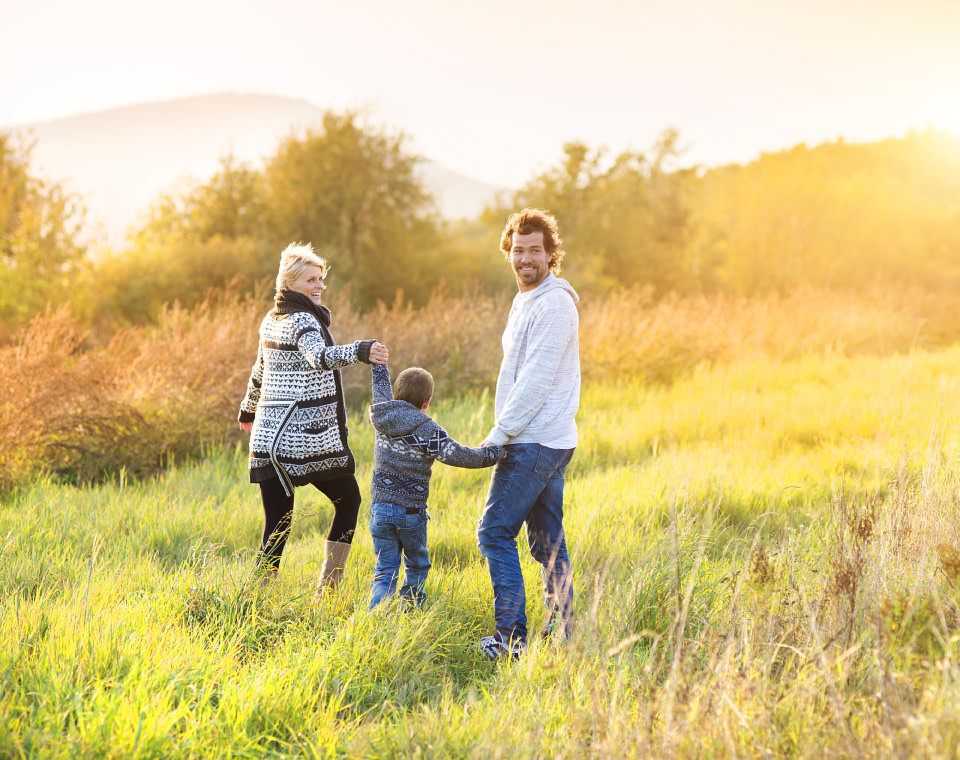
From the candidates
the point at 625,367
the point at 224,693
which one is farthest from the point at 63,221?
the point at 224,693

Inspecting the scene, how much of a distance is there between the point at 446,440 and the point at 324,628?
109 centimetres

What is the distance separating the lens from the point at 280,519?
3732 millimetres

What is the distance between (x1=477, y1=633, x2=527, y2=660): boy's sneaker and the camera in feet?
10.4

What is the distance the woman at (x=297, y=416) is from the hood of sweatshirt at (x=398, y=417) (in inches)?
14.7

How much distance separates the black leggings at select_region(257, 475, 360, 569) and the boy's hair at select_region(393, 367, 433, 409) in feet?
2.50

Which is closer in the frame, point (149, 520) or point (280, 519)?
point (280, 519)

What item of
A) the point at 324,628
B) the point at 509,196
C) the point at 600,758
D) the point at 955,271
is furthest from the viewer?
A: the point at 509,196

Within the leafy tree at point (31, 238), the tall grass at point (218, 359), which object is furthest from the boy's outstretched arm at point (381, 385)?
the leafy tree at point (31, 238)

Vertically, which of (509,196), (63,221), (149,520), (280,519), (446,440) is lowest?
(149,520)

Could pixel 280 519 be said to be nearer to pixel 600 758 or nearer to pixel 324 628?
pixel 324 628

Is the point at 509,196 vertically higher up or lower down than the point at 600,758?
higher up

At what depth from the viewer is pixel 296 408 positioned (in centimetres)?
368

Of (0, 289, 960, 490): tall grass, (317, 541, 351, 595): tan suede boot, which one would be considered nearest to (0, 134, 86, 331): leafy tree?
(0, 289, 960, 490): tall grass

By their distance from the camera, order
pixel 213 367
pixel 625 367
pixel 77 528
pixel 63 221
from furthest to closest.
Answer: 1. pixel 63 221
2. pixel 625 367
3. pixel 213 367
4. pixel 77 528
